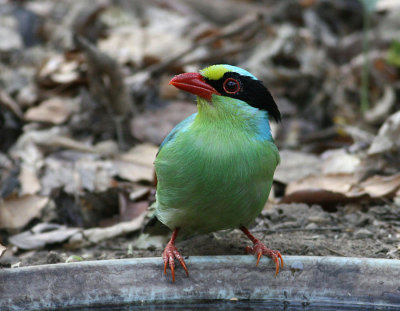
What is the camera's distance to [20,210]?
4461 mm

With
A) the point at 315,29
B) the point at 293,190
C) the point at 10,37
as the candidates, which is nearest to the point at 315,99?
the point at 315,29

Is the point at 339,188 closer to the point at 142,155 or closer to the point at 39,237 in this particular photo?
the point at 142,155

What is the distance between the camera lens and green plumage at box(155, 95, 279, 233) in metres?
3.12

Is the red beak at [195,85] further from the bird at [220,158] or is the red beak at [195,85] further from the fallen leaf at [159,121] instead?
the fallen leaf at [159,121]

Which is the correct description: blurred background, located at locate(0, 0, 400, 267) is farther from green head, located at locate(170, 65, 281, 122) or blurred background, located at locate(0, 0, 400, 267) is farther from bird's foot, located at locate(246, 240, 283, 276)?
green head, located at locate(170, 65, 281, 122)

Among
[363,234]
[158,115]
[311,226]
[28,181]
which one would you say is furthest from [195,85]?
[158,115]

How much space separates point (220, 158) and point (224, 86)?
1.41ft

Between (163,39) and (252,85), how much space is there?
4.52m

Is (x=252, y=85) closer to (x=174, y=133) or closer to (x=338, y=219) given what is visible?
(x=174, y=133)

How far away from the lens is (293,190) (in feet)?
14.8

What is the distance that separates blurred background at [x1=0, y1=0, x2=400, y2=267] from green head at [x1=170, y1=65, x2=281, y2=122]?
3.17 feet

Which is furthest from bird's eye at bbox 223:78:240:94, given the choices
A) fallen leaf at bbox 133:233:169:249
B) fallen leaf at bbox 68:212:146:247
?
fallen leaf at bbox 68:212:146:247

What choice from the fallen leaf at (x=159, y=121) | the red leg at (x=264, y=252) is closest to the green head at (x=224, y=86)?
the red leg at (x=264, y=252)

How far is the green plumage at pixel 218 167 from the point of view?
3.12 m
